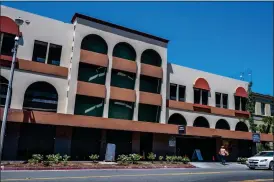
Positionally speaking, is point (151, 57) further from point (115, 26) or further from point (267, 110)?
point (267, 110)

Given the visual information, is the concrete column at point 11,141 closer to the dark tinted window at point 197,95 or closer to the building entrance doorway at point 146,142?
the building entrance doorway at point 146,142

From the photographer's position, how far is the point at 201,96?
34.8 metres

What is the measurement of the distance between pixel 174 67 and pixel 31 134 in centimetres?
1688

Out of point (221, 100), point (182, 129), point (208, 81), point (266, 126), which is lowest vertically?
point (182, 129)

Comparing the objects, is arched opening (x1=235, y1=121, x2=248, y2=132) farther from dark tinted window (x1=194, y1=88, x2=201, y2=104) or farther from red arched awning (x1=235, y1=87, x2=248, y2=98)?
dark tinted window (x1=194, y1=88, x2=201, y2=104)

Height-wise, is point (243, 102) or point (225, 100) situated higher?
point (243, 102)

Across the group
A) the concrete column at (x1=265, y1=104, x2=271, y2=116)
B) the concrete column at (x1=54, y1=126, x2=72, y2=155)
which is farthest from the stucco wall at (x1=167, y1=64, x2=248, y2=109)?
the concrete column at (x1=54, y1=126, x2=72, y2=155)

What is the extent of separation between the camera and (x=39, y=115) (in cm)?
2292

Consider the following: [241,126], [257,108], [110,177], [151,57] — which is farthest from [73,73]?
[257,108]

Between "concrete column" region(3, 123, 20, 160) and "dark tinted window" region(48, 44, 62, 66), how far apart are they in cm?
636

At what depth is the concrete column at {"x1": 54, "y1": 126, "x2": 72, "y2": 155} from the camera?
2470cm

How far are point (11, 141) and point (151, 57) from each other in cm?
1620

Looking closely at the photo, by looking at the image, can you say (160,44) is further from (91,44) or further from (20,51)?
(20,51)

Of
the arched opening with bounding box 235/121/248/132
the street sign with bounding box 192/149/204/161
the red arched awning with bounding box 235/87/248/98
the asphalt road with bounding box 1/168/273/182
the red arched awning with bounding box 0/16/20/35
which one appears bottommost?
the asphalt road with bounding box 1/168/273/182
